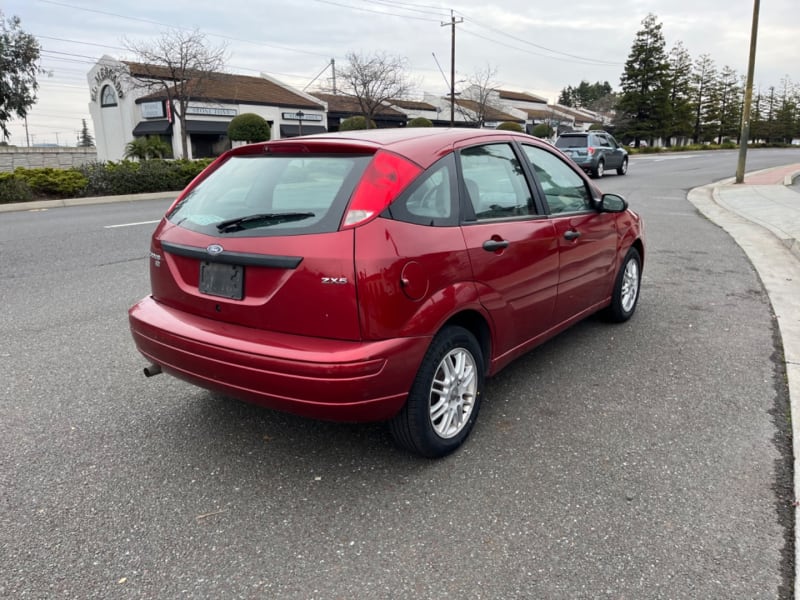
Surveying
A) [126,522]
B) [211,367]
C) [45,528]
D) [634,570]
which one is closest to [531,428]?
[634,570]

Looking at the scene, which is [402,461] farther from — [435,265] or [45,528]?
[45,528]

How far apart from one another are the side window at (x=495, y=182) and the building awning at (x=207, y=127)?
41175 mm

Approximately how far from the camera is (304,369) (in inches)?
104

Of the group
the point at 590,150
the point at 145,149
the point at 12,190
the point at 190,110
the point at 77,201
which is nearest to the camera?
the point at 12,190

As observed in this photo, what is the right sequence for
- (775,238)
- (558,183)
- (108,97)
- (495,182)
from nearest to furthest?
(495,182) → (558,183) → (775,238) → (108,97)

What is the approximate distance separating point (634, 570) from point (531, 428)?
3.91ft

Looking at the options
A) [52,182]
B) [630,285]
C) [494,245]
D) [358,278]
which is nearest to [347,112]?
[52,182]

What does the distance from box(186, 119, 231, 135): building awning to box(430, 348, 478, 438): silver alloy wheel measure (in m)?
41.9

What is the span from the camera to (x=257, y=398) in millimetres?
2830

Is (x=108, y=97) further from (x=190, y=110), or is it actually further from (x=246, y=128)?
(x=246, y=128)

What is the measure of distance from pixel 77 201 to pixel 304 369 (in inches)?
632

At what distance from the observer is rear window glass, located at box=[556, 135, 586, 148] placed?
76.7 feet

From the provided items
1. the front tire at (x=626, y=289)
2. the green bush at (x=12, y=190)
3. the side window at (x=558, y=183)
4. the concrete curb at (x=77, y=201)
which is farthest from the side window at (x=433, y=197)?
the green bush at (x=12, y=190)

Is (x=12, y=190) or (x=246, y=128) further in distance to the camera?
(x=246, y=128)
